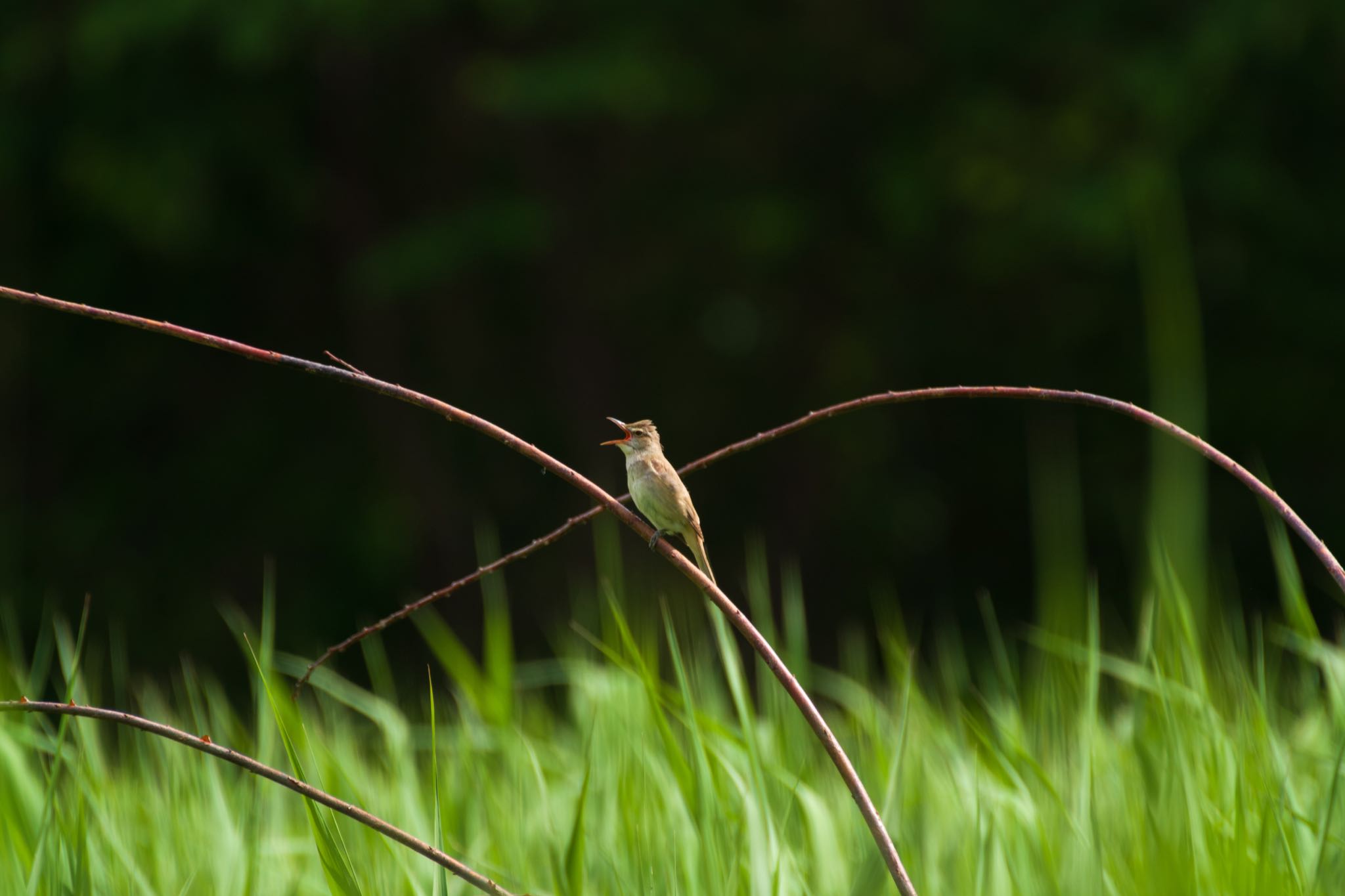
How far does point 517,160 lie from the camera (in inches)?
463

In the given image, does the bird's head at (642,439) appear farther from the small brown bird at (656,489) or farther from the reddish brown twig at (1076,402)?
the reddish brown twig at (1076,402)

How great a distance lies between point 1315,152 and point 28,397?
38.9ft

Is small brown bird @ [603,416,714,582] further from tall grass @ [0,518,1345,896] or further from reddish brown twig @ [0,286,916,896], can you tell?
reddish brown twig @ [0,286,916,896]

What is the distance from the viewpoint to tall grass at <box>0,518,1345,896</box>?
7.13 feet

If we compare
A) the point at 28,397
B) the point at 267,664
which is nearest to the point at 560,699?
the point at 267,664

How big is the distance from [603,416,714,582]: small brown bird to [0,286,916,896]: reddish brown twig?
1492 mm

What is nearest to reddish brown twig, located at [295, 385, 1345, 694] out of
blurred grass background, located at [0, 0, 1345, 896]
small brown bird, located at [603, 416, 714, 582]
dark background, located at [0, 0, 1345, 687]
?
small brown bird, located at [603, 416, 714, 582]

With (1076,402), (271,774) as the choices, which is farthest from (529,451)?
(1076,402)

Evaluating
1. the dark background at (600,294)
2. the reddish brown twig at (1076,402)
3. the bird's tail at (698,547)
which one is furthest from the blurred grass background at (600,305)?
the reddish brown twig at (1076,402)

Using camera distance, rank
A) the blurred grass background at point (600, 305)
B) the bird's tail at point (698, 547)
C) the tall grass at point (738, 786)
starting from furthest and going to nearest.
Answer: the blurred grass background at point (600, 305), the bird's tail at point (698, 547), the tall grass at point (738, 786)

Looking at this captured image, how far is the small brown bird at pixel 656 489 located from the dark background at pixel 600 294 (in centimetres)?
601

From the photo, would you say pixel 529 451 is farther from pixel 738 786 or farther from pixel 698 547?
pixel 698 547

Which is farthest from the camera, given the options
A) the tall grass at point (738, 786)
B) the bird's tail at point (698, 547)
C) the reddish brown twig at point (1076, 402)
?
the bird's tail at point (698, 547)

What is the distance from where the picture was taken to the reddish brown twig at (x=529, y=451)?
58.0 inches
